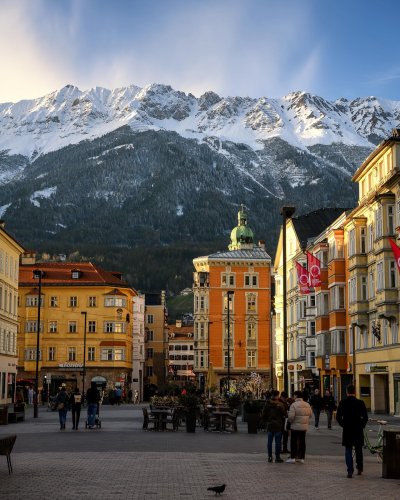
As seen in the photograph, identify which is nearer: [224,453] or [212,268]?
[224,453]

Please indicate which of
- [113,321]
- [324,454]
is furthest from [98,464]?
[113,321]

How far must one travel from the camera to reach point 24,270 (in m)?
110

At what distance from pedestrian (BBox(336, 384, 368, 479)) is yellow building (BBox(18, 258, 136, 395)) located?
3475 inches

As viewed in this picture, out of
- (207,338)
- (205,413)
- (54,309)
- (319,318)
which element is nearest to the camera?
(205,413)

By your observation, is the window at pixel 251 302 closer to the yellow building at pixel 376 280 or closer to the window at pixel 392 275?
the yellow building at pixel 376 280

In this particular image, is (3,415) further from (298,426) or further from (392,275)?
(392,275)

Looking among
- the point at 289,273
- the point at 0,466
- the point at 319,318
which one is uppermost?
the point at 289,273

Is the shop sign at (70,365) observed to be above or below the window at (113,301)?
below

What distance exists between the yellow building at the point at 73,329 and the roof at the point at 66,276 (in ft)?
0.39

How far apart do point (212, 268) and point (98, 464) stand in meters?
101

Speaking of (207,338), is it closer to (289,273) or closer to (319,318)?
(289,273)

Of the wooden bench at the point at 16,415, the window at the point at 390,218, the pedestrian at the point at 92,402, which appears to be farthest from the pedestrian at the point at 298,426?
the window at the point at 390,218

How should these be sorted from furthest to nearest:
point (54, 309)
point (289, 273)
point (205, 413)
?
1. point (54, 309)
2. point (289, 273)
3. point (205, 413)

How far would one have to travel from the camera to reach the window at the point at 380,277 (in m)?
54.1
